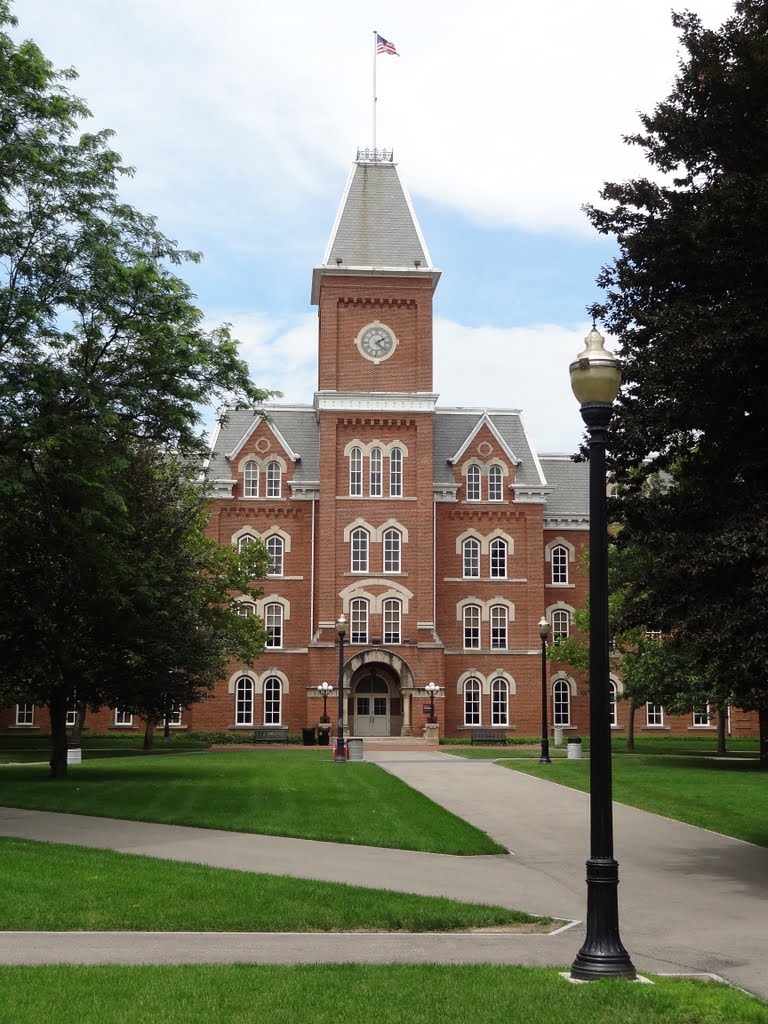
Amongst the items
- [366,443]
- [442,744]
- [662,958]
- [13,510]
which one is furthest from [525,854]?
[366,443]

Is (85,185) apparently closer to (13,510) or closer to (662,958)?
(13,510)

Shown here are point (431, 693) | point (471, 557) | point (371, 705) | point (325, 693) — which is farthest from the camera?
point (471, 557)

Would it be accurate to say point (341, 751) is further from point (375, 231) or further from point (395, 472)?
point (375, 231)

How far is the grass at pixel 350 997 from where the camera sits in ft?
24.0

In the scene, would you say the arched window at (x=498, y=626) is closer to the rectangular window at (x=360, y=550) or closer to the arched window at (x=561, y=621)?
the arched window at (x=561, y=621)

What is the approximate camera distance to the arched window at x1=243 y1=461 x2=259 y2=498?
57.8 meters

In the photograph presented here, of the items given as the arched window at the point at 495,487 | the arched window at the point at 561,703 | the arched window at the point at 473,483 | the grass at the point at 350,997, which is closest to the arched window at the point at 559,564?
the arched window at the point at 495,487

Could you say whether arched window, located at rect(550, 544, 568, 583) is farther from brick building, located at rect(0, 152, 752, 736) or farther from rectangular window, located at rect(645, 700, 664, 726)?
rectangular window, located at rect(645, 700, 664, 726)

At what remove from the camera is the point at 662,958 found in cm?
945

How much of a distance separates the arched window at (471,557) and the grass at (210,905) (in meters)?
45.5

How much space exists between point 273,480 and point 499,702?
16.0m

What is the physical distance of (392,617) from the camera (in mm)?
55375

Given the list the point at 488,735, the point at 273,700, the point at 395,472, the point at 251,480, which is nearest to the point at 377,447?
the point at 395,472

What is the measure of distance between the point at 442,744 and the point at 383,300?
21687 millimetres
